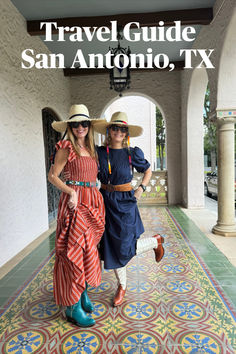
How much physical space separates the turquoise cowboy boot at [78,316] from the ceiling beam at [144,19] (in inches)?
170

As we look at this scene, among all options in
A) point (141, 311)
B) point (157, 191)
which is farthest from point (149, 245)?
point (157, 191)

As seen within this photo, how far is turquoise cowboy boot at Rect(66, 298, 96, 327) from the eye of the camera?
2.09 m

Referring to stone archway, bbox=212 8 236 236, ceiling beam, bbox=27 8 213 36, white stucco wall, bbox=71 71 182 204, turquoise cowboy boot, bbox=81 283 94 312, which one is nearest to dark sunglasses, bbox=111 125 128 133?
turquoise cowboy boot, bbox=81 283 94 312

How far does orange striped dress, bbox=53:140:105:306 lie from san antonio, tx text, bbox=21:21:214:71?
253 cm

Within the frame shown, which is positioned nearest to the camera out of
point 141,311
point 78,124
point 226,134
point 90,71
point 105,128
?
point 78,124

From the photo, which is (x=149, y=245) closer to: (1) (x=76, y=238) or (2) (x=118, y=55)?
(1) (x=76, y=238)

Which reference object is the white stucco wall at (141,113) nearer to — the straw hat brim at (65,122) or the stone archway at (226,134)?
the stone archway at (226,134)

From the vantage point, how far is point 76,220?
6.77 ft

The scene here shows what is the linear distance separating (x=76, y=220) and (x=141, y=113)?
1639 cm

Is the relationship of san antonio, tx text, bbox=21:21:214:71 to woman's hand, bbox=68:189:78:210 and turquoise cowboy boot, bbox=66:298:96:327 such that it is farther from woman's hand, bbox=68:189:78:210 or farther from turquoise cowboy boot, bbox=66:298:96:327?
turquoise cowboy boot, bbox=66:298:96:327

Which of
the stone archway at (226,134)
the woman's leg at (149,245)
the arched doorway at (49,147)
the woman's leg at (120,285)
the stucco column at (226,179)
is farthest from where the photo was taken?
the arched doorway at (49,147)

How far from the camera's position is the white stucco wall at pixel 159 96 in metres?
7.30

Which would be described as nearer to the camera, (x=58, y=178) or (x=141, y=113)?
(x=58, y=178)

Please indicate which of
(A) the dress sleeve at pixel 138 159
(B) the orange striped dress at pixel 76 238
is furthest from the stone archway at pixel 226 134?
(B) the orange striped dress at pixel 76 238
